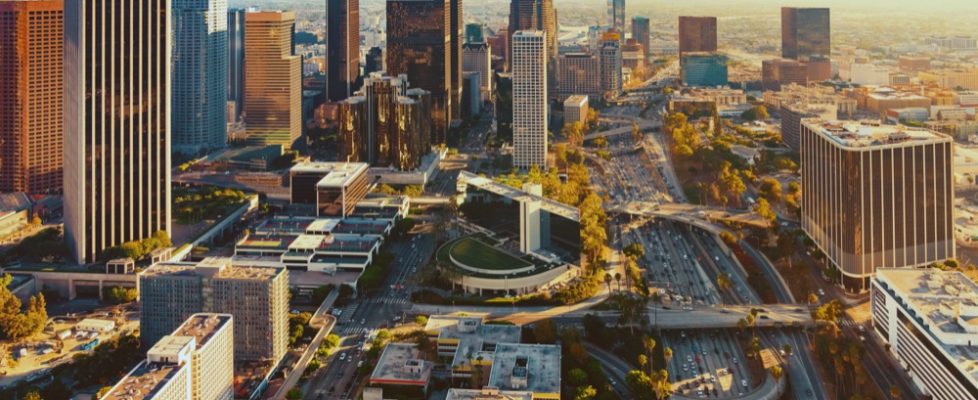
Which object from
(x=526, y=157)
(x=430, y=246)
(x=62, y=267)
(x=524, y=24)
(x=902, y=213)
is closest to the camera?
(x=902, y=213)

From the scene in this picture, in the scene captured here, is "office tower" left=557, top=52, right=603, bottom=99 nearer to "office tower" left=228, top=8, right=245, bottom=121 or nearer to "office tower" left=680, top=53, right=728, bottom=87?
"office tower" left=680, top=53, right=728, bottom=87

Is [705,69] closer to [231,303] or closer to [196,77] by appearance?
[196,77]

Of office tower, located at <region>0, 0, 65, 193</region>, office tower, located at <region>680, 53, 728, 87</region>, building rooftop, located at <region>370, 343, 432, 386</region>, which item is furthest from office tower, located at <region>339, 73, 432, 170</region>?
office tower, located at <region>680, 53, 728, 87</region>

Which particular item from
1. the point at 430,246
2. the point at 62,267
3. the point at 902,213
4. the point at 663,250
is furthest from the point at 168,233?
the point at 902,213

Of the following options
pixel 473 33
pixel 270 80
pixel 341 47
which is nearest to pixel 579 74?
pixel 473 33

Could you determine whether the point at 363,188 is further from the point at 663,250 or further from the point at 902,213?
the point at 902,213

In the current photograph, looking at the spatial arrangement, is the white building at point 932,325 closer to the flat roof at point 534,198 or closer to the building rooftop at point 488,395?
the building rooftop at point 488,395
